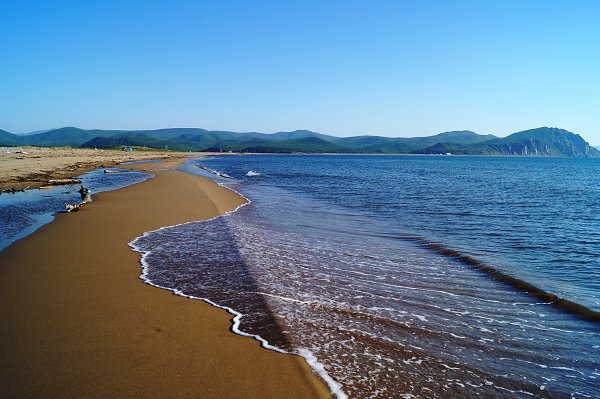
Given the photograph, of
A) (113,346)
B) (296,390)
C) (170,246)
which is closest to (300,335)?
(296,390)

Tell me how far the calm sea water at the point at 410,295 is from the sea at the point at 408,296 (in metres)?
0.04

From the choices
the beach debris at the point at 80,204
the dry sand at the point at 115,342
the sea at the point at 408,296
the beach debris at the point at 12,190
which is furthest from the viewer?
the beach debris at the point at 12,190

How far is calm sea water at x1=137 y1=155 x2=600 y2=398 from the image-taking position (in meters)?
6.00

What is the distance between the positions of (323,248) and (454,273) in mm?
4657

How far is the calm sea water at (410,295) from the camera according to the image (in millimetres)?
5996

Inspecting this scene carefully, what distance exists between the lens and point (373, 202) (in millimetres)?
29188

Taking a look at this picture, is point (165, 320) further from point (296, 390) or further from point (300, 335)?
point (296, 390)

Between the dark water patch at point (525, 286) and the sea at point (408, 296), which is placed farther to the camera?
the dark water patch at point (525, 286)

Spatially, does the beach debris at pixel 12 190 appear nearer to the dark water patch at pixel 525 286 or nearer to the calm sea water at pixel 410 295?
the calm sea water at pixel 410 295

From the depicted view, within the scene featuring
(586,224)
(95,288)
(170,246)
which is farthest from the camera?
(586,224)

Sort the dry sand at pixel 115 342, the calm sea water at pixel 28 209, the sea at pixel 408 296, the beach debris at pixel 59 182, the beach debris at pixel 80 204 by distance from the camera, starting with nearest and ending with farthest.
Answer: the dry sand at pixel 115 342
the sea at pixel 408 296
the calm sea water at pixel 28 209
the beach debris at pixel 80 204
the beach debris at pixel 59 182

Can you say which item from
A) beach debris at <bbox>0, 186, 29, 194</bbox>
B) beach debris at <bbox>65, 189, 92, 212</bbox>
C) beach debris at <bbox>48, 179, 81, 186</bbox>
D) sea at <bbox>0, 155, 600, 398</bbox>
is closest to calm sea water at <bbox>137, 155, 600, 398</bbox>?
sea at <bbox>0, 155, 600, 398</bbox>

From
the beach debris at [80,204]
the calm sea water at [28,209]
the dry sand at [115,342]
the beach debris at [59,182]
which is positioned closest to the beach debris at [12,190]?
the calm sea water at [28,209]

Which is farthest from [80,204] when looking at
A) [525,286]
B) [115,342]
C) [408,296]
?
[525,286]
